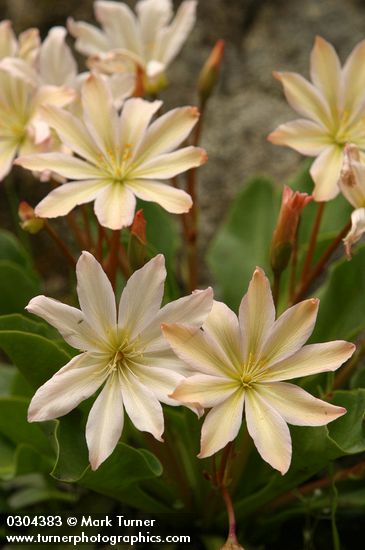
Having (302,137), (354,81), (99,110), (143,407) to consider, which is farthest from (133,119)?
(143,407)

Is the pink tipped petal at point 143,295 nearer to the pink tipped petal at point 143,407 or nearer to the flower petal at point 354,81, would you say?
the pink tipped petal at point 143,407

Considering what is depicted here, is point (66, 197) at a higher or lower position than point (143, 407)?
higher

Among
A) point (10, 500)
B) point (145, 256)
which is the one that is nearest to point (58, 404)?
point (145, 256)

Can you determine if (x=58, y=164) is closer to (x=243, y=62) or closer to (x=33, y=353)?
(x=33, y=353)

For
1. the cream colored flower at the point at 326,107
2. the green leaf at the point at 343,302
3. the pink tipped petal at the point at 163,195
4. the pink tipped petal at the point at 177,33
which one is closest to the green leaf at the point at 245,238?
the green leaf at the point at 343,302

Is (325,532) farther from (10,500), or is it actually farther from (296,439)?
(10,500)

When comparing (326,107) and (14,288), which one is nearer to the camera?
(326,107)
